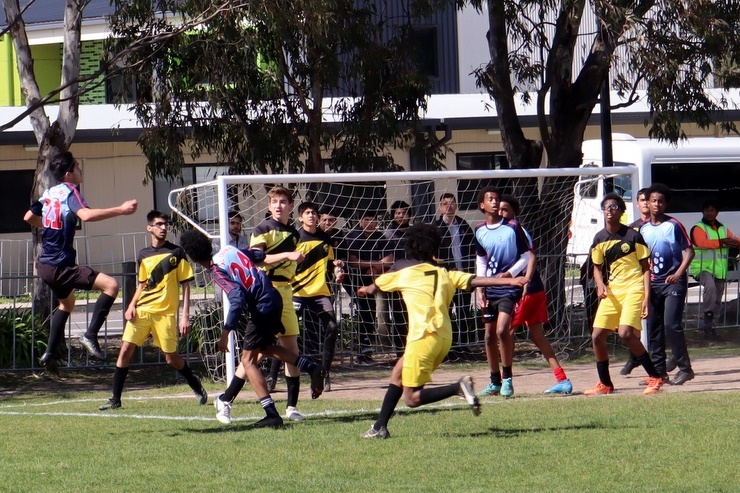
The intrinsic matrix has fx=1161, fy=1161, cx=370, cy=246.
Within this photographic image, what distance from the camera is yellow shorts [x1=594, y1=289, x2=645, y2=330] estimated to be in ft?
35.0

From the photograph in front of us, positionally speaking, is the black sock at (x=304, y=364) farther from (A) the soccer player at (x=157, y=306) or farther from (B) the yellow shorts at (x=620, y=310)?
(B) the yellow shorts at (x=620, y=310)

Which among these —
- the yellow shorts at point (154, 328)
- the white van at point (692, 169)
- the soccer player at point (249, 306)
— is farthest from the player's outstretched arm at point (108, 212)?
the white van at point (692, 169)

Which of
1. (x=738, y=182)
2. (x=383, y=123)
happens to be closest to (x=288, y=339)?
(x=383, y=123)

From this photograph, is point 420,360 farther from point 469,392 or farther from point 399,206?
point 399,206

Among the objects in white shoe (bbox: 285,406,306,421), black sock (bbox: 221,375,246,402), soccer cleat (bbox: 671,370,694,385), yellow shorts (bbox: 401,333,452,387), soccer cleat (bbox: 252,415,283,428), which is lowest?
soccer cleat (bbox: 671,370,694,385)

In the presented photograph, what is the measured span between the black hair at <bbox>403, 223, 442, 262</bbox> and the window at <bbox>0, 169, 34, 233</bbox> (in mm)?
18524

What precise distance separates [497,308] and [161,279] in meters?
3.16

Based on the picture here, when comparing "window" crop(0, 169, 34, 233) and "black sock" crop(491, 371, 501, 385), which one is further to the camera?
"window" crop(0, 169, 34, 233)

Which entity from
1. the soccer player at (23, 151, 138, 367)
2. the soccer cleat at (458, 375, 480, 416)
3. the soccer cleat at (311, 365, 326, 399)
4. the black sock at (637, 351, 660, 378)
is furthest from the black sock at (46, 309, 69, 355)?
the black sock at (637, 351, 660, 378)

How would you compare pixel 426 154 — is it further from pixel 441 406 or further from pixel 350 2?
pixel 441 406

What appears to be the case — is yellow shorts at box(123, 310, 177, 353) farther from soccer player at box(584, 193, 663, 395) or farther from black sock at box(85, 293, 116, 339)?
soccer player at box(584, 193, 663, 395)

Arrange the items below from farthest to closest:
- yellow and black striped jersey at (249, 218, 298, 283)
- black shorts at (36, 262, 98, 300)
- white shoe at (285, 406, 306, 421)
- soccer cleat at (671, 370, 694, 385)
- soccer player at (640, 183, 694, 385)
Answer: soccer cleat at (671, 370, 694, 385)
soccer player at (640, 183, 694, 385)
yellow and black striped jersey at (249, 218, 298, 283)
white shoe at (285, 406, 306, 421)
black shorts at (36, 262, 98, 300)

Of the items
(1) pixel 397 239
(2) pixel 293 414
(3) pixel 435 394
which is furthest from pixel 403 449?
(1) pixel 397 239

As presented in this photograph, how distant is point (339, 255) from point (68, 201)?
5.62 m
